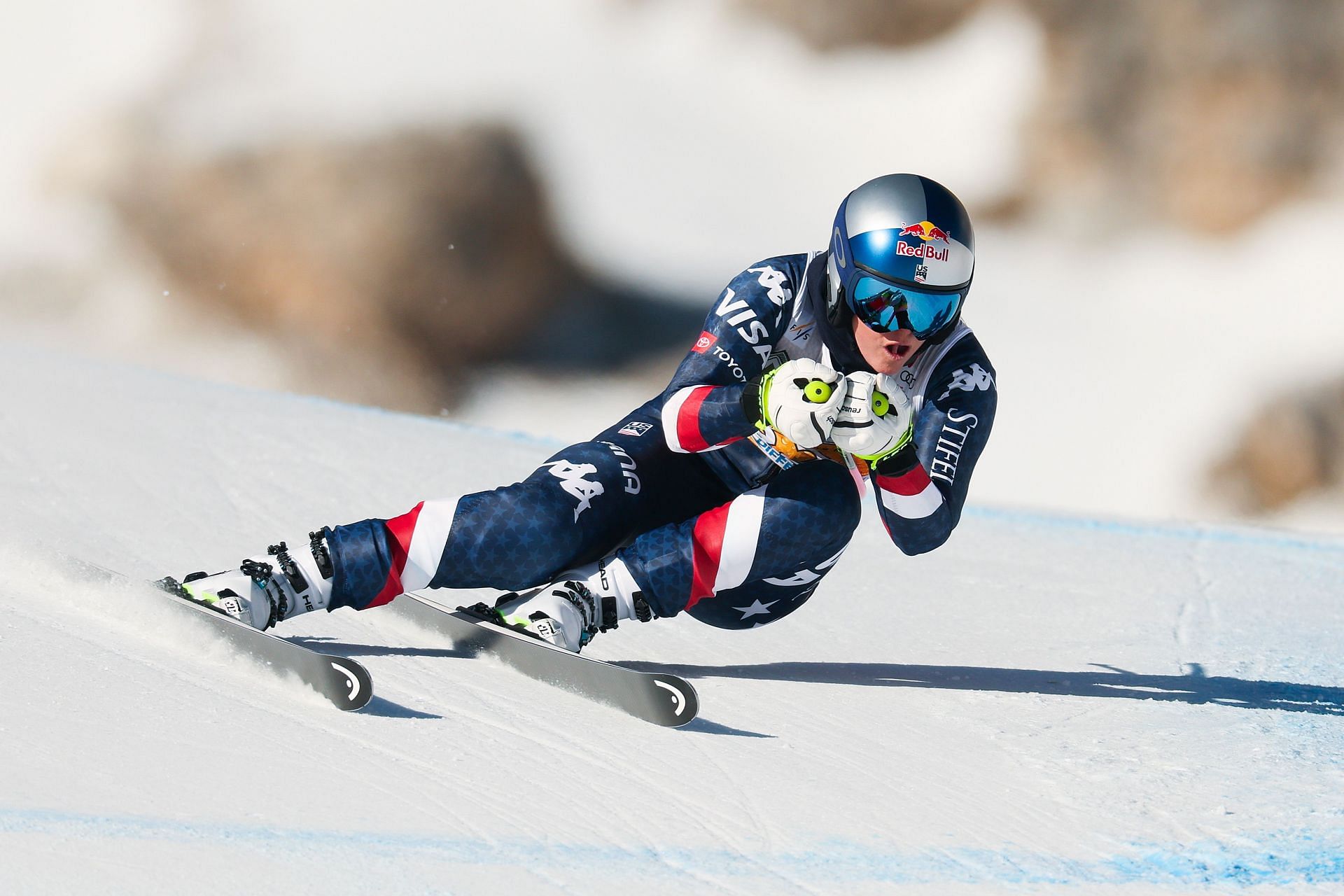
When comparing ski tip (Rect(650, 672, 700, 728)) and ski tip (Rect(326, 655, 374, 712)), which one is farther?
ski tip (Rect(650, 672, 700, 728))

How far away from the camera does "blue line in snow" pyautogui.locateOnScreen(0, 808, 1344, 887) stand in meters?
1.98

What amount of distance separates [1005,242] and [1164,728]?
16.8 m

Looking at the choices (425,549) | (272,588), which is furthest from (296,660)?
(425,549)

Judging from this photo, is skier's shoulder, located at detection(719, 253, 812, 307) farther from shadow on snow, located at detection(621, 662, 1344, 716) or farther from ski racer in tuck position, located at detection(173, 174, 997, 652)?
shadow on snow, located at detection(621, 662, 1344, 716)

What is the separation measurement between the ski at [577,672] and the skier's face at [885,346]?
0.80m

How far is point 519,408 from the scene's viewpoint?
1603 cm

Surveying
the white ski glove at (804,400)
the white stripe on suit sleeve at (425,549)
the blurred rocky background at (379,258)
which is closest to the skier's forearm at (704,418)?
the white ski glove at (804,400)

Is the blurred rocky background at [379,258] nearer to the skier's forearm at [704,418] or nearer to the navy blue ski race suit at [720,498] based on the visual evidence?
the navy blue ski race suit at [720,498]

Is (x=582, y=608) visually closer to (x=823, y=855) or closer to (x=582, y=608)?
(x=582, y=608)

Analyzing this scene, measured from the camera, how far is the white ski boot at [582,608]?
9.60 ft

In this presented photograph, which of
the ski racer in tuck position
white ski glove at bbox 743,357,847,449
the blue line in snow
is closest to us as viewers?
the blue line in snow

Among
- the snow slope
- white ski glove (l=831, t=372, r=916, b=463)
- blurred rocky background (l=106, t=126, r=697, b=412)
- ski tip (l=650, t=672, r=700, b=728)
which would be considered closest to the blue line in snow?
the snow slope

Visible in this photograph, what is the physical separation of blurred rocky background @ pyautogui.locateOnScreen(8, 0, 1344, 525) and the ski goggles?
12536 millimetres

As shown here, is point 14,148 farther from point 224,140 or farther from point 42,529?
point 42,529
